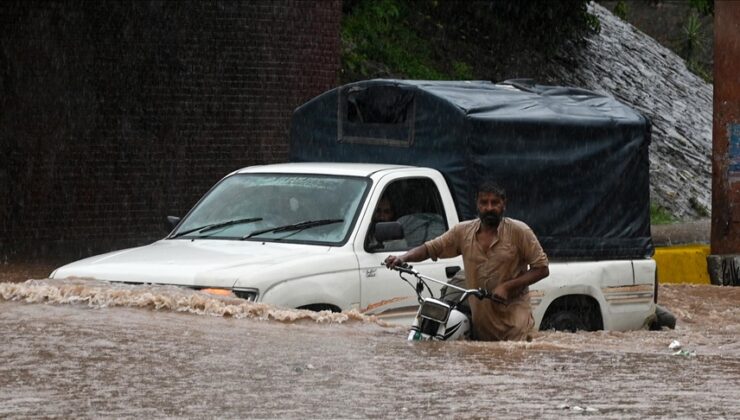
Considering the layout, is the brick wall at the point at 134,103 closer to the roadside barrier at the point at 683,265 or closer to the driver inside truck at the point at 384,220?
the roadside barrier at the point at 683,265

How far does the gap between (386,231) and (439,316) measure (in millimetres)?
924

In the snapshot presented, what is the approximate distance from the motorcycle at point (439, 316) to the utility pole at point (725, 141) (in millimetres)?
8437

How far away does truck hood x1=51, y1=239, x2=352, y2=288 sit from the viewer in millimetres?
9422

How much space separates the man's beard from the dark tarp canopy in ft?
5.18

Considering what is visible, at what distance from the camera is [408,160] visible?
1177 cm

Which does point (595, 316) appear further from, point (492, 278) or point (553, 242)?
point (492, 278)

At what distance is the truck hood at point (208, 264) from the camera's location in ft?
30.9

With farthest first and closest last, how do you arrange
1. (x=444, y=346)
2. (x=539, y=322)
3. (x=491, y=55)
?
(x=491, y=55) → (x=539, y=322) → (x=444, y=346)

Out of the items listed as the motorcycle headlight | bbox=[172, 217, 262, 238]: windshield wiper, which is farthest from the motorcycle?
bbox=[172, 217, 262, 238]: windshield wiper

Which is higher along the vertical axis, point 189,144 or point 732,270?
point 189,144

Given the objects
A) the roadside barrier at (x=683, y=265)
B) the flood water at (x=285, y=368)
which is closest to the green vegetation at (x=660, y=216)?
the roadside barrier at (x=683, y=265)

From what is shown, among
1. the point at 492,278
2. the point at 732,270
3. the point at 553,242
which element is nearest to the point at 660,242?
the point at 732,270

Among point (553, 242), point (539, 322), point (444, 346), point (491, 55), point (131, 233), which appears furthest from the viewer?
point (491, 55)

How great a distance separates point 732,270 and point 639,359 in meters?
8.22
